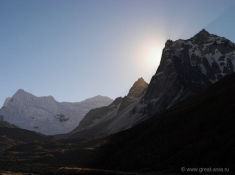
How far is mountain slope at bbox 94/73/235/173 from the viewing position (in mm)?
50219

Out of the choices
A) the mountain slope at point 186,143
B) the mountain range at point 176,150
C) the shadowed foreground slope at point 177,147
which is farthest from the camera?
the shadowed foreground slope at point 177,147

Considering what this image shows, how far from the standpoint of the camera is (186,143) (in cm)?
6291

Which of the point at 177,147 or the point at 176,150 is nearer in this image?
the point at 176,150

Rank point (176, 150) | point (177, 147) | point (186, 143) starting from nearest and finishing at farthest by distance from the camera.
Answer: point (176, 150), point (186, 143), point (177, 147)

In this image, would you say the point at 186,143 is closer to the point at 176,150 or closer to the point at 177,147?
the point at 177,147

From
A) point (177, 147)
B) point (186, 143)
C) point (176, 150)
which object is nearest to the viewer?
point (176, 150)

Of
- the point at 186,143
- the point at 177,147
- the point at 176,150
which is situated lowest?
the point at 176,150

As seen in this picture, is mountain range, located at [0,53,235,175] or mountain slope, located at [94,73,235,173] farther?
mountain slope, located at [94,73,235,173]

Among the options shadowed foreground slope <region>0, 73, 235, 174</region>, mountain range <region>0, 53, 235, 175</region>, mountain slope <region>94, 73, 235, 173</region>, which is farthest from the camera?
shadowed foreground slope <region>0, 73, 235, 174</region>

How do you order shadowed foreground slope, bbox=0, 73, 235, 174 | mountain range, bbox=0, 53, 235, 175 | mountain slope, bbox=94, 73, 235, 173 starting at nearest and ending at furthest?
mountain range, bbox=0, 53, 235, 175 → mountain slope, bbox=94, 73, 235, 173 → shadowed foreground slope, bbox=0, 73, 235, 174

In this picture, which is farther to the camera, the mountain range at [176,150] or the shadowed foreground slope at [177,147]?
the shadowed foreground slope at [177,147]

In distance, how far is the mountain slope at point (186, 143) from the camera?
5022 cm

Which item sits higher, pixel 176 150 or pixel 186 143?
pixel 186 143

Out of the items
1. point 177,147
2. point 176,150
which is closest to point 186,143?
point 177,147
